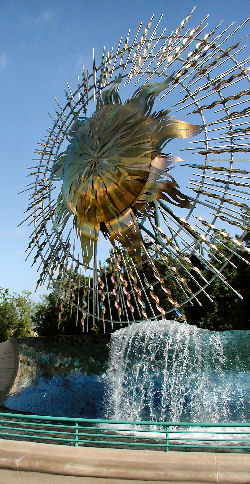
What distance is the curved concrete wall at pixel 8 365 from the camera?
1378cm

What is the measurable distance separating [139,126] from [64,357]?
20.6 feet

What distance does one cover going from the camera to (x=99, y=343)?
13898 mm

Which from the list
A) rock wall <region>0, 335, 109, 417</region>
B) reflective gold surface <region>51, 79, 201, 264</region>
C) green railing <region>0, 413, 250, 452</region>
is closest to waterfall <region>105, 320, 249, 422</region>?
rock wall <region>0, 335, 109, 417</region>

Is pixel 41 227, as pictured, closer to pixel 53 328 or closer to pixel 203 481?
pixel 203 481

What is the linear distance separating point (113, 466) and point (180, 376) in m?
5.66

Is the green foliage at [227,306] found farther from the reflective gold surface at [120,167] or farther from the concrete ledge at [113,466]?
the concrete ledge at [113,466]

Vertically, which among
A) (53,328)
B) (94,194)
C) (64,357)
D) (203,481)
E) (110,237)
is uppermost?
(53,328)

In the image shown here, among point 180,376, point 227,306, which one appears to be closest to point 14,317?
point 227,306

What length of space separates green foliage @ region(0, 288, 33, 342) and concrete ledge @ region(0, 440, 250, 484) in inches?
1479

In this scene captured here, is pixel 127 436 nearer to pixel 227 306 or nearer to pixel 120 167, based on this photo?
pixel 120 167

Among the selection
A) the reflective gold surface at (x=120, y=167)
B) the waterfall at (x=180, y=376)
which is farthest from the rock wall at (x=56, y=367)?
the reflective gold surface at (x=120, y=167)

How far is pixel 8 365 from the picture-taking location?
14141mm

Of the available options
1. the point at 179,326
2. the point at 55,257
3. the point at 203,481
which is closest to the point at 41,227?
the point at 55,257

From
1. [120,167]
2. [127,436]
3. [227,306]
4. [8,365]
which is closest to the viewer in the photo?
[127,436]
